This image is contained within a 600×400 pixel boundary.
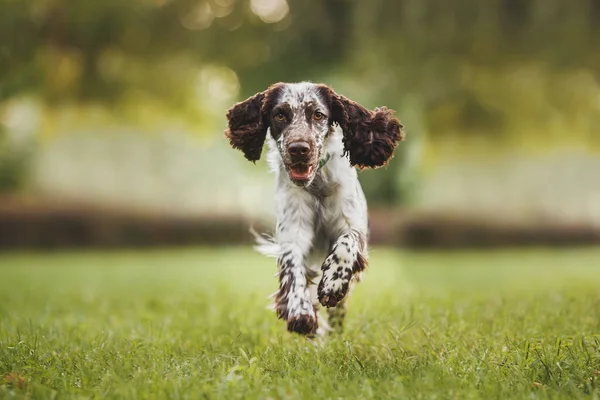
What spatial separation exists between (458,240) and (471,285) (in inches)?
456

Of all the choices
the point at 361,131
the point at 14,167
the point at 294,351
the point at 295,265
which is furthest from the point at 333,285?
the point at 14,167

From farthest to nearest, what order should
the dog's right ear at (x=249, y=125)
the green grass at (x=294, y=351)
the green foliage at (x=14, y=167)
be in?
the green foliage at (x=14, y=167) → the dog's right ear at (x=249, y=125) → the green grass at (x=294, y=351)

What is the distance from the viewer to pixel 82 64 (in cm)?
1797

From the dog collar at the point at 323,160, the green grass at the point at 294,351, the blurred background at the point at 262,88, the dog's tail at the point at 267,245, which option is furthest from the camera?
the blurred background at the point at 262,88

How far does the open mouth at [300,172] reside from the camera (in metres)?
3.73

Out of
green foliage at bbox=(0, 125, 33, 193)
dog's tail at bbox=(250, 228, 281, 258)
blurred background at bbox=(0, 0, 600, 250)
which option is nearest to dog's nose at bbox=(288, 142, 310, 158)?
dog's tail at bbox=(250, 228, 281, 258)

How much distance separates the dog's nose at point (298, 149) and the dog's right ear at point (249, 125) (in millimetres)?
569

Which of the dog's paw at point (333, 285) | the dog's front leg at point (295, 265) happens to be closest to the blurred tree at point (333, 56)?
the dog's front leg at point (295, 265)

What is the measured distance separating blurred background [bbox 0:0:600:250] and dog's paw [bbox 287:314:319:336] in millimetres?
12439

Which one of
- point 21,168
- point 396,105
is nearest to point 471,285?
point 396,105

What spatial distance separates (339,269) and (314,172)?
20.8 inches

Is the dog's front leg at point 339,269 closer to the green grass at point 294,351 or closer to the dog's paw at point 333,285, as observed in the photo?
the dog's paw at point 333,285

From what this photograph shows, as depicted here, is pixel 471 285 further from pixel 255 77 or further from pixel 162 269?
pixel 255 77

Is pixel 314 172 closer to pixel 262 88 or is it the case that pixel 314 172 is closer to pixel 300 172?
pixel 300 172
